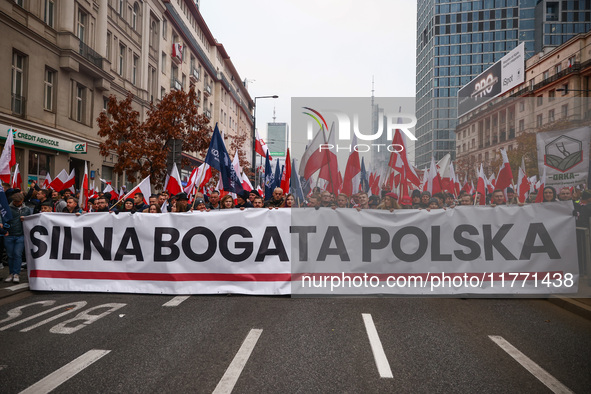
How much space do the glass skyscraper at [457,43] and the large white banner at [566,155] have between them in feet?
293

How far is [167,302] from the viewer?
7113mm

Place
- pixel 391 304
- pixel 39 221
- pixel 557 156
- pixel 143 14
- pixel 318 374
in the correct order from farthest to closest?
pixel 143 14
pixel 557 156
pixel 39 221
pixel 391 304
pixel 318 374

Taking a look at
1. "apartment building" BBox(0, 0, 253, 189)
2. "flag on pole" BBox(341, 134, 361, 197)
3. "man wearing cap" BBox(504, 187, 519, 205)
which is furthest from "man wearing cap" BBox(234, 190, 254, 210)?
"apartment building" BBox(0, 0, 253, 189)

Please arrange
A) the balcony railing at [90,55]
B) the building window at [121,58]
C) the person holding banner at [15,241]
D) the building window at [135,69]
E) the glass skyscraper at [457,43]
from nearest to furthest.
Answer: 1. the person holding banner at [15,241]
2. the balcony railing at [90,55]
3. the building window at [121,58]
4. the building window at [135,69]
5. the glass skyscraper at [457,43]

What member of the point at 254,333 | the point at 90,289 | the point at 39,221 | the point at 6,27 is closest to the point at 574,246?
the point at 254,333

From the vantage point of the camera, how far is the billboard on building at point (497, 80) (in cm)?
6128

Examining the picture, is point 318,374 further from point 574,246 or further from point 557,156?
point 557,156

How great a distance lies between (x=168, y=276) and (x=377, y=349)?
4.06 metres

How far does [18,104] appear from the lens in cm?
1919

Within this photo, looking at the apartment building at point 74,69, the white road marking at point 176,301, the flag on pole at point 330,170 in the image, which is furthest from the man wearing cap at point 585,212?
the apartment building at point 74,69

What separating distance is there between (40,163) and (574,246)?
20.7 m

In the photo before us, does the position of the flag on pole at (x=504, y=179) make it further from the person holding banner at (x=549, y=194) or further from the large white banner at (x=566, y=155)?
the large white banner at (x=566, y=155)

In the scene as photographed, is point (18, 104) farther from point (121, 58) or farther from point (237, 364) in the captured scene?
point (237, 364)

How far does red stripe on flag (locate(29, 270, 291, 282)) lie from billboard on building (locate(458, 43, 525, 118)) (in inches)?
2367
